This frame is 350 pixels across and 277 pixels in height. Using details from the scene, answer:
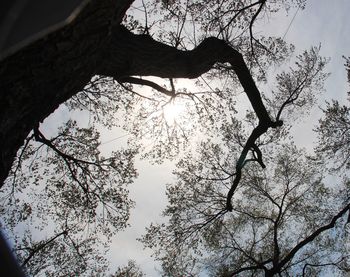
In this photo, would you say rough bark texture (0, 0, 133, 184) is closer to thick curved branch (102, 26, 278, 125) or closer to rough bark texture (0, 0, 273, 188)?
rough bark texture (0, 0, 273, 188)

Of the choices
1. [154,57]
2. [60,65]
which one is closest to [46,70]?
[60,65]

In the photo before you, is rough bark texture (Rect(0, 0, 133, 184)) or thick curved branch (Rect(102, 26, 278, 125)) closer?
rough bark texture (Rect(0, 0, 133, 184))

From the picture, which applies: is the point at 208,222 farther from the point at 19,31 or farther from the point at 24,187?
the point at 19,31

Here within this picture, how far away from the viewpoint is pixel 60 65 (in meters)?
3.04

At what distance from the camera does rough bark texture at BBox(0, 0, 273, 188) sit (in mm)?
2607

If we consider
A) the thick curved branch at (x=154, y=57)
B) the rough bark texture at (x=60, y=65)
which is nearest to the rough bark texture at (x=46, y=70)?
the rough bark texture at (x=60, y=65)

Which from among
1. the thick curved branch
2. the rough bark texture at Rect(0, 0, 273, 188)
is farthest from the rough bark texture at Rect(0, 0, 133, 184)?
the thick curved branch

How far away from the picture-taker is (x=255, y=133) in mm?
8664

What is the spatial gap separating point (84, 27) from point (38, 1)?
2.18 meters

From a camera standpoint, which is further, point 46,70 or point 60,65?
point 60,65

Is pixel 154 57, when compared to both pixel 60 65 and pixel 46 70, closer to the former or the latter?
pixel 60 65

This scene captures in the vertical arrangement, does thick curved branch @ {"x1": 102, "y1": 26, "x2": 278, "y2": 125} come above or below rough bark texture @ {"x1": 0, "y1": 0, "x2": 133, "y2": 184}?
above

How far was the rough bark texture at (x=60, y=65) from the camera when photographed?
8.55ft

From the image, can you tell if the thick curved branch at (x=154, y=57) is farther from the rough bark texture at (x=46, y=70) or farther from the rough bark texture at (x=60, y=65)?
the rough bark texture at (x=46, y=70)
